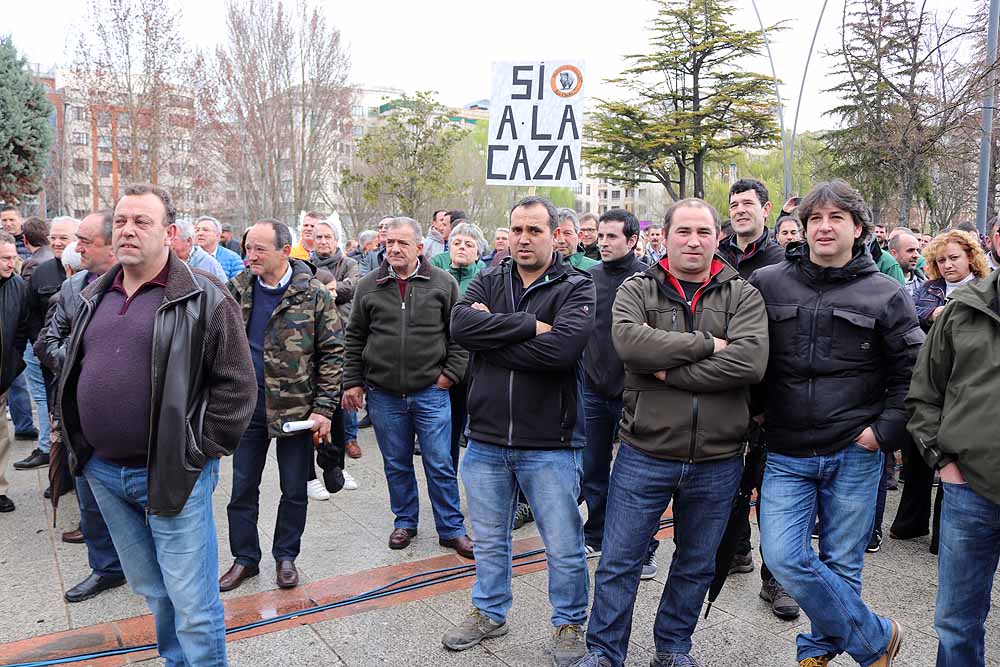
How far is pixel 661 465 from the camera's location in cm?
339

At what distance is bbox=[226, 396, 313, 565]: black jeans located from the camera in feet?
15.1

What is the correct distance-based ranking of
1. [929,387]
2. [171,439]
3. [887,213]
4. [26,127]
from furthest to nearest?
[887,213] → [26,127] → [929,387] → [171,439]

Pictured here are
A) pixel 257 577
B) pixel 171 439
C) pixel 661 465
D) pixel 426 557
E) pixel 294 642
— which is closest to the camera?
pixel 171 439

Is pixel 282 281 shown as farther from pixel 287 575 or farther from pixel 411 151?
pixel 411 151

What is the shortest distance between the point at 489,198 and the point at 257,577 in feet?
147

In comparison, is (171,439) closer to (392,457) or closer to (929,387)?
(392,457)

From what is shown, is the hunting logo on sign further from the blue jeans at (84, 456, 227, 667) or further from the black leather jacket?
the blue jeans at (84, 456, 227, 667)

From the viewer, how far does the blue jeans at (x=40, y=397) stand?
7.10m

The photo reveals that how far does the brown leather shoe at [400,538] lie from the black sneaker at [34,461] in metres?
3.84

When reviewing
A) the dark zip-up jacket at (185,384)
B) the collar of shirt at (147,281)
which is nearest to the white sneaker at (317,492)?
the dark zip-up jacket at (185,384)

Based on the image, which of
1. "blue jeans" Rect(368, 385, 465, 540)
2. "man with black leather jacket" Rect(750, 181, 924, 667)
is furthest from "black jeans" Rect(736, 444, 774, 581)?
"blue jeans" Rect(368, 385, 465, 540)

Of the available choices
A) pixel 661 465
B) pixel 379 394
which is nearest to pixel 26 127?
pixel 379 394

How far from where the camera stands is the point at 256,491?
4664mm

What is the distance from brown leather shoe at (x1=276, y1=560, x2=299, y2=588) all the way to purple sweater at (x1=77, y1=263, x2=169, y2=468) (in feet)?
5.73
